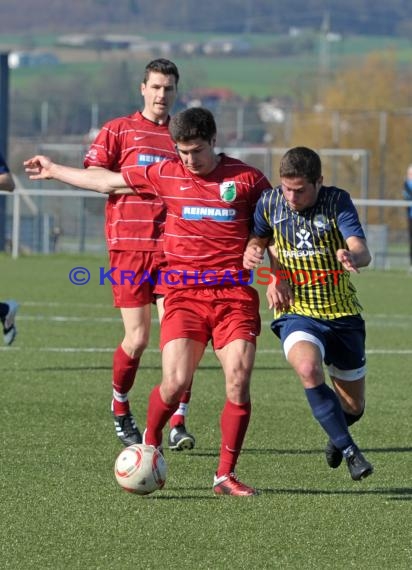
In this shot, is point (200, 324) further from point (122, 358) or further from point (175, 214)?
point (122, 358)

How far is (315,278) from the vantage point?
6.88m

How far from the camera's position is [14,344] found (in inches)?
498

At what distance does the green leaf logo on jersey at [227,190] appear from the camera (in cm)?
678

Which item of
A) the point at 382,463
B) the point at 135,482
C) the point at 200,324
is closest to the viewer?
the point at 135,482

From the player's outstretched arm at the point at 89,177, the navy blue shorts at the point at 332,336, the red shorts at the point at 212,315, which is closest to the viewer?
the red shorts at the point at 212,315

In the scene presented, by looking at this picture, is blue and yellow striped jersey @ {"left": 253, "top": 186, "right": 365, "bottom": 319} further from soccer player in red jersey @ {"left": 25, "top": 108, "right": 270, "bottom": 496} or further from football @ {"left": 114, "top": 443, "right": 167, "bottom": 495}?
football @ {"left": 114, "top": 443, "right": 167, "bottom": 495}

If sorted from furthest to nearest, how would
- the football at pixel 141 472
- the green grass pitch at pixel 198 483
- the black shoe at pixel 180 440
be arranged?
the black shoe at pixel 180 440, the football at pixel 141 472, the green grass pitch at pixel 198 483

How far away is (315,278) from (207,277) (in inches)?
21.6

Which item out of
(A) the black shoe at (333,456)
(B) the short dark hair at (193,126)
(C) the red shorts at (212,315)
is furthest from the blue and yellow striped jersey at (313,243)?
(A) the black shoe at (333,456)

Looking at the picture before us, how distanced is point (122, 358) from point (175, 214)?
4.77 ft

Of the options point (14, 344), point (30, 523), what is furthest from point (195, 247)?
point (14, 344)

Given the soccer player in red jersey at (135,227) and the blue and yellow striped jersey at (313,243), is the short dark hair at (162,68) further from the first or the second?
the blue and yellow striped jersey at (313,243)

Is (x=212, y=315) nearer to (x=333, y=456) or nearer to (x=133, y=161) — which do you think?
(x=333, y=456)

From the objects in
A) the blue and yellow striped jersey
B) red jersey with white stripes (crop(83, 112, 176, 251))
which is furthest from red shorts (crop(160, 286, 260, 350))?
red jersey with white stripes (crop(83, 112, 176, 251))
